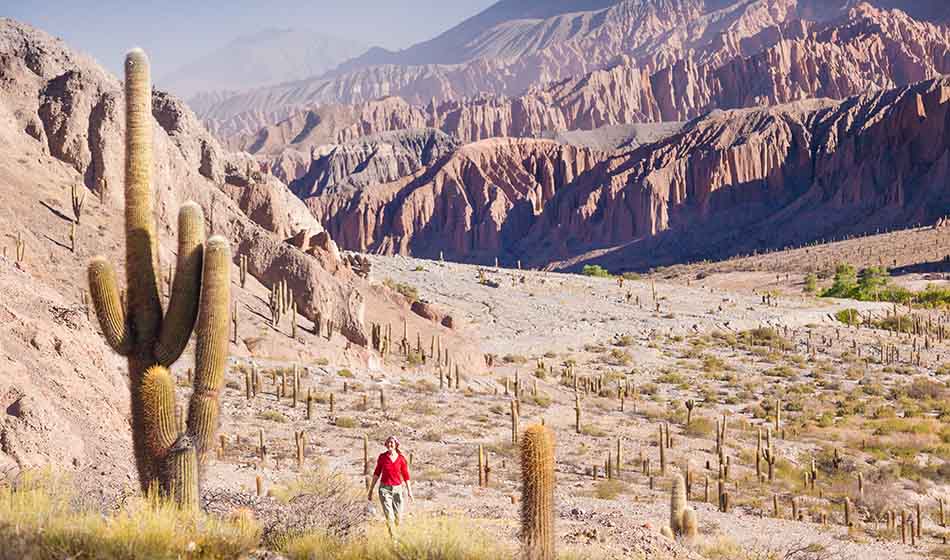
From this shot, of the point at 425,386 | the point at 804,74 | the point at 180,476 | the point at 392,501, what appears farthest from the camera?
the point at 804,74

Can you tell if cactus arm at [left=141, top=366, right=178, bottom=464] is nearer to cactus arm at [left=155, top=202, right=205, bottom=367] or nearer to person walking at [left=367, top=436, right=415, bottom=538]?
cactus arm at [left=155, top=202, right=205, bottom=367]

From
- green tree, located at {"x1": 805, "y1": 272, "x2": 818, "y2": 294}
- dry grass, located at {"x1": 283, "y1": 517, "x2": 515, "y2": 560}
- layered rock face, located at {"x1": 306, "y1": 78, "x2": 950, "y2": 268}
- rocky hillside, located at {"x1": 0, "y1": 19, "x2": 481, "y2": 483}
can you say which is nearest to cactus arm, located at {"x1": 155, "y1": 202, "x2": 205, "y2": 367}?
dry grass, located at {"x1": 283, "y1": 517, "x2": 515, "y2": 560}

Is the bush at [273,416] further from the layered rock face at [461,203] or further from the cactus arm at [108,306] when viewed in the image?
the layered rock face at [461,203]

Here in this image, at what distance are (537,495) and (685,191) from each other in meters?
121

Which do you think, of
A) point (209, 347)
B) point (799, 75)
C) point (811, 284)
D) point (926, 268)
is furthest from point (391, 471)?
point (799, 75)

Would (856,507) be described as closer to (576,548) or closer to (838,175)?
(576,548)

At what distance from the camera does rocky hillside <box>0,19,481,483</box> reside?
1869cm

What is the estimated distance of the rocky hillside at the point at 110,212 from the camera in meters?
18.7

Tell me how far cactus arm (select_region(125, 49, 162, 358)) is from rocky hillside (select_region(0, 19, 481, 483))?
4.33m

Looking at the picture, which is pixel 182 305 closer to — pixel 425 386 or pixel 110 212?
pixel 110 212

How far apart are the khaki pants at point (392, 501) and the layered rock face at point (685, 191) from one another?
10105 cm

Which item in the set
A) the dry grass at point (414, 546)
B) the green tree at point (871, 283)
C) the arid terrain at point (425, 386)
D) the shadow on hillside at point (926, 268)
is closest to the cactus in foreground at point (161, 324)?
the arid terrain at point (425, 386)

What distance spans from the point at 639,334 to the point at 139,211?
34.2 metres

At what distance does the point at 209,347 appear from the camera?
854cm
